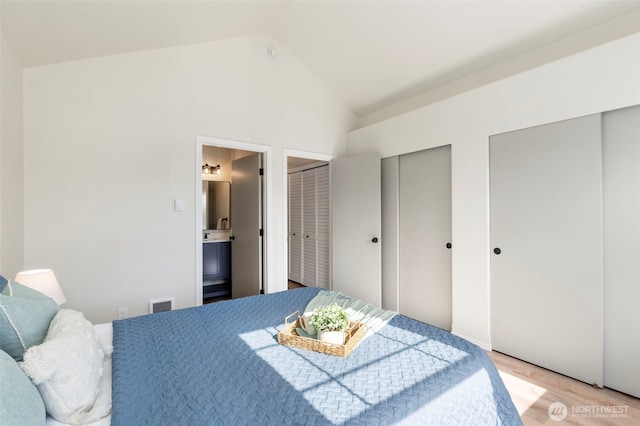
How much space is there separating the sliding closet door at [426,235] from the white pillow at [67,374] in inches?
111

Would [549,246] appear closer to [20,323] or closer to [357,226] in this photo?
[357,226]

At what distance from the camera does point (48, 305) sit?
1268 millimetres

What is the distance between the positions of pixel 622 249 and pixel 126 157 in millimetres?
3869

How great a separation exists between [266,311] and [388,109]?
300 centimetres

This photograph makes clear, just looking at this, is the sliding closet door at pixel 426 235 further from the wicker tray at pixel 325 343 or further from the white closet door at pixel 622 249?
the wicker tray at pixel 325 343

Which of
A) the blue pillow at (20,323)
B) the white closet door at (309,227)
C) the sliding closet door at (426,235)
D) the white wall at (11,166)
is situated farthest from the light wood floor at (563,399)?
the white wall at (11,166)

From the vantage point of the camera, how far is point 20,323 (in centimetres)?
104

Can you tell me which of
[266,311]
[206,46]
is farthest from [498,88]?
[206,46]

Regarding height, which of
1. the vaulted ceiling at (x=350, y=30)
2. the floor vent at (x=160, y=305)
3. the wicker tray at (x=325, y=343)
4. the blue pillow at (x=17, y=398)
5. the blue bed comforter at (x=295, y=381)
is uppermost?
the vaulted ceiling at (x=350, y=30)

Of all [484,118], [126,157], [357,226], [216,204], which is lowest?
[357,226]

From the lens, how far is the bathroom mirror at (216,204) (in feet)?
14.9

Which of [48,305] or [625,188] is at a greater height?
[625,188]

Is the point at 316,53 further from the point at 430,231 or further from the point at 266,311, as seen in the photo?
the point at 266,311

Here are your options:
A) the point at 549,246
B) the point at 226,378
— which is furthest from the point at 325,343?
the point at 549,246
